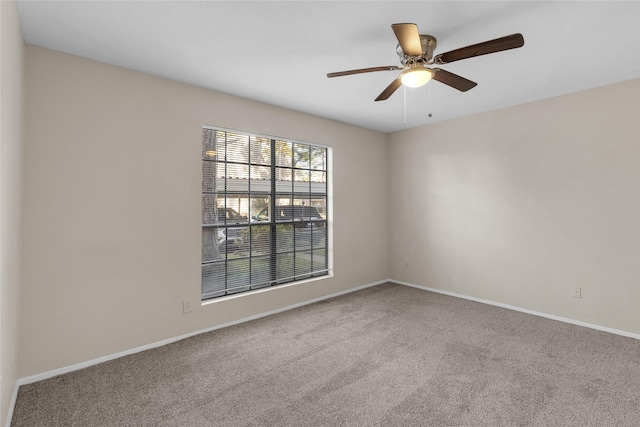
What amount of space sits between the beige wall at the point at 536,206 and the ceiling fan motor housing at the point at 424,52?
2.22m

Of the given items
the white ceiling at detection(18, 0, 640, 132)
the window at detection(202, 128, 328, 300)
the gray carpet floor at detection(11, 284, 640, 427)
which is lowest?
the gray carpet floor at detection(11, 284, 640, 427)

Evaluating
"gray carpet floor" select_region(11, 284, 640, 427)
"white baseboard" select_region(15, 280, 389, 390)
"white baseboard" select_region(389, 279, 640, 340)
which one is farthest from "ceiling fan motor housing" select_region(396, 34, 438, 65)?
"white baseboard" select_region(389, 279, 640, 340)

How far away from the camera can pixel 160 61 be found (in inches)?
102

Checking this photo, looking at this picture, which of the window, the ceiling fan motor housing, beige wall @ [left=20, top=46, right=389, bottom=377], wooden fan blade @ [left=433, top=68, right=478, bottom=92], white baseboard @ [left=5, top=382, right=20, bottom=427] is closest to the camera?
white baseboard @ [left=5, top=382, right=20, bottom=427]

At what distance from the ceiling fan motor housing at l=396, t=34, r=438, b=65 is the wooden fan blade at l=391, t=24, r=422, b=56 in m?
0.11

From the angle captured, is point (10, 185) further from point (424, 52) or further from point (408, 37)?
point (424, 52)

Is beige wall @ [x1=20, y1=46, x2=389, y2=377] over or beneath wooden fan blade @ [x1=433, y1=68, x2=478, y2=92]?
beneath

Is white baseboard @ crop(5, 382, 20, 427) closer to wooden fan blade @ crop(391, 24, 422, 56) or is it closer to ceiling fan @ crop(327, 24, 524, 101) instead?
ceiling fan @ crop(327, 24, 524, 101)

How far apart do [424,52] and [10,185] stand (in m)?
2.78

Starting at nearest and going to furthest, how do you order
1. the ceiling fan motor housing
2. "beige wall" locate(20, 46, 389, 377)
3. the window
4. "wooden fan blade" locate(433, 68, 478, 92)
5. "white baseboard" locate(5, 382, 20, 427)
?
1. "white baseboard" locate(5, 382, 20, 427)
2. the ceiling fan motor housing
3. "wooden fan blade" locate(433, 68, 478, 92)
4. "beige wall" locate(20, 46, 389, 377)
5. the window

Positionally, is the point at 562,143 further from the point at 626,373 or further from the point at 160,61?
the point at 160,61

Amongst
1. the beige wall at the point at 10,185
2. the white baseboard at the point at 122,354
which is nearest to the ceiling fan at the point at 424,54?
the beige wall at the point at 10,185

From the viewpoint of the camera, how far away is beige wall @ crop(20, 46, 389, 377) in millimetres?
2334

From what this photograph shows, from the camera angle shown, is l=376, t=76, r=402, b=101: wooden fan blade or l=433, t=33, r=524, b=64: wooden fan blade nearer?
l=433, t=33, r=524, b=64: wooden fan blade
